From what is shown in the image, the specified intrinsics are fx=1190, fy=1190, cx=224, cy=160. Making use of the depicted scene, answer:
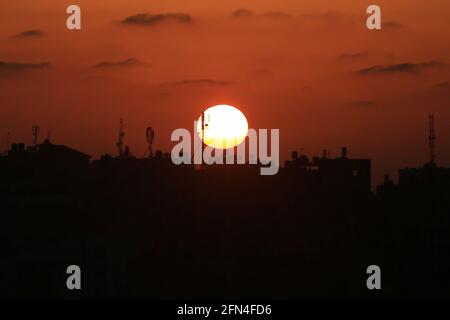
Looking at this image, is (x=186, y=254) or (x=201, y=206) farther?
(x=201, y=206)

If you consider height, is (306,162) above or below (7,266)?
above

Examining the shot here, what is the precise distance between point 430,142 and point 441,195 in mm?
2951

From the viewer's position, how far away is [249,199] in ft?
213

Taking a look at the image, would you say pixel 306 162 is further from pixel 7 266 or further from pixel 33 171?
pixel 7 266

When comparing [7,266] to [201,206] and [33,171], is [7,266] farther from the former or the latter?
[201,206]

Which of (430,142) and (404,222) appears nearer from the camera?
(404,222)

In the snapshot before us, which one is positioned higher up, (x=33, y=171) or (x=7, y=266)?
(x=33, y=171)

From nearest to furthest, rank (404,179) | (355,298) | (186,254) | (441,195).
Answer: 1. (355,298)
2. (186,254)
3. (441,195)
4. (404,179)

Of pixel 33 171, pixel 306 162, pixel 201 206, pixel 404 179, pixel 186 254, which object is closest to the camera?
pixel 186 254

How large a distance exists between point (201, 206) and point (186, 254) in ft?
31.4

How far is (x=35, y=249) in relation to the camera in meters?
39.5
